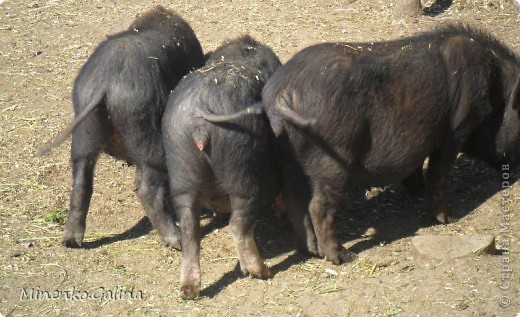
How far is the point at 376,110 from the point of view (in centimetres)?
646

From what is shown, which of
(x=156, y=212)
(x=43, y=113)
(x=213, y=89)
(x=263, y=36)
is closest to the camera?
(x=213, y=89)

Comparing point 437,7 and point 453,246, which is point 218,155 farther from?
point 437,7

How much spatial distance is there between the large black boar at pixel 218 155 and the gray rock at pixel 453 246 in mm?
1189

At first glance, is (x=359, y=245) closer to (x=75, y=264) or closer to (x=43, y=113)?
(x=75, y=264)

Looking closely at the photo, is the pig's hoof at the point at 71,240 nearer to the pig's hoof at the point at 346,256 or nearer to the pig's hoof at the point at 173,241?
the pig's hoof at the point at 173,241

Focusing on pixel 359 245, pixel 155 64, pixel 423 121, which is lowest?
pixel 359 245

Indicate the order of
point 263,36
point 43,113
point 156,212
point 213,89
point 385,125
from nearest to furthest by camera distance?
1. point 213,89
2. point 385,125
3. point 156,212
4. point 43,113
5. point 263,36

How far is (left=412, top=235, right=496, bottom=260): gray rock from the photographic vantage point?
20.2 ft

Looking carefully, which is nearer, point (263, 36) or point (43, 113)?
point (43, 113)

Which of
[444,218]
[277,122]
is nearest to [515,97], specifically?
[444,218]

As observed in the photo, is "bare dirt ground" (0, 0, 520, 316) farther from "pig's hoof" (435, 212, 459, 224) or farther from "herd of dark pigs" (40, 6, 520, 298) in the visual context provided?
"herd of dark pigs" (40, 6, 520, 298)

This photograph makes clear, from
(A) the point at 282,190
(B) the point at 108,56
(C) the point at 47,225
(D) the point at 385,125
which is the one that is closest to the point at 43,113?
(C) the point at 47,225

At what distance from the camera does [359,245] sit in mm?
6852

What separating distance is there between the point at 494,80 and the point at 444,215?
1204 millimetres
